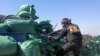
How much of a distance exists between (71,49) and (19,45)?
2.16 meters

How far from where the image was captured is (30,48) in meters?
5.71

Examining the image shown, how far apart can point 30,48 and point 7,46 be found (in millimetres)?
427

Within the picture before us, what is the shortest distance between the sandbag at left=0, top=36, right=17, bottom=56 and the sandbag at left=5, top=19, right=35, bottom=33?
746mm

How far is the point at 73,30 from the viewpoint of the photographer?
776cm

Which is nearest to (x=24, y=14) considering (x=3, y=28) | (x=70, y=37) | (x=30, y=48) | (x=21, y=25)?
(x=21, y=25)

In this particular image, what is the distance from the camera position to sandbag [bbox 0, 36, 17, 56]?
546cm

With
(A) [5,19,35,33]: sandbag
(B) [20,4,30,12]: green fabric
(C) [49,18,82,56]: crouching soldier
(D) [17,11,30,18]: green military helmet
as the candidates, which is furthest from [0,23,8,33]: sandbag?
(C) [49,18,82,56]: crouching soldier

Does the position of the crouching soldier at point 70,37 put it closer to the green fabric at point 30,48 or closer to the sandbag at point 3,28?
the sandbag at point 3,28

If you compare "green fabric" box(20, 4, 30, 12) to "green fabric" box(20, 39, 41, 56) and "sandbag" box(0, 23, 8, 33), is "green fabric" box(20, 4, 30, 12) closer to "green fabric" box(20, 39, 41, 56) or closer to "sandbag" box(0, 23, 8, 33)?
"sandbag" box(0, 23, 8, 33)

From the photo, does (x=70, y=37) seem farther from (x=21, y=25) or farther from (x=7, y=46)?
(x=7, y=46)

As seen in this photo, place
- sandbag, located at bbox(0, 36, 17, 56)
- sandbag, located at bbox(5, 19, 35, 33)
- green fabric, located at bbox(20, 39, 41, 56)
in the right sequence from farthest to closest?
1. sandbag, located at bbox(5, 19, 35, 33)
2. green fabric, located at bbox(20, 39, 41, 56)
3. sandbag, located at bbox(0, 36, 17, 56)

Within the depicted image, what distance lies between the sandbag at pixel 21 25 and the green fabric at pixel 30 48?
815 millimetres

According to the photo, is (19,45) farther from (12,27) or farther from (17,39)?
(12,27)

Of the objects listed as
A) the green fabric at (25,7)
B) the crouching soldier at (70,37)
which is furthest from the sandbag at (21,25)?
the crouching soldier at (70,37)
